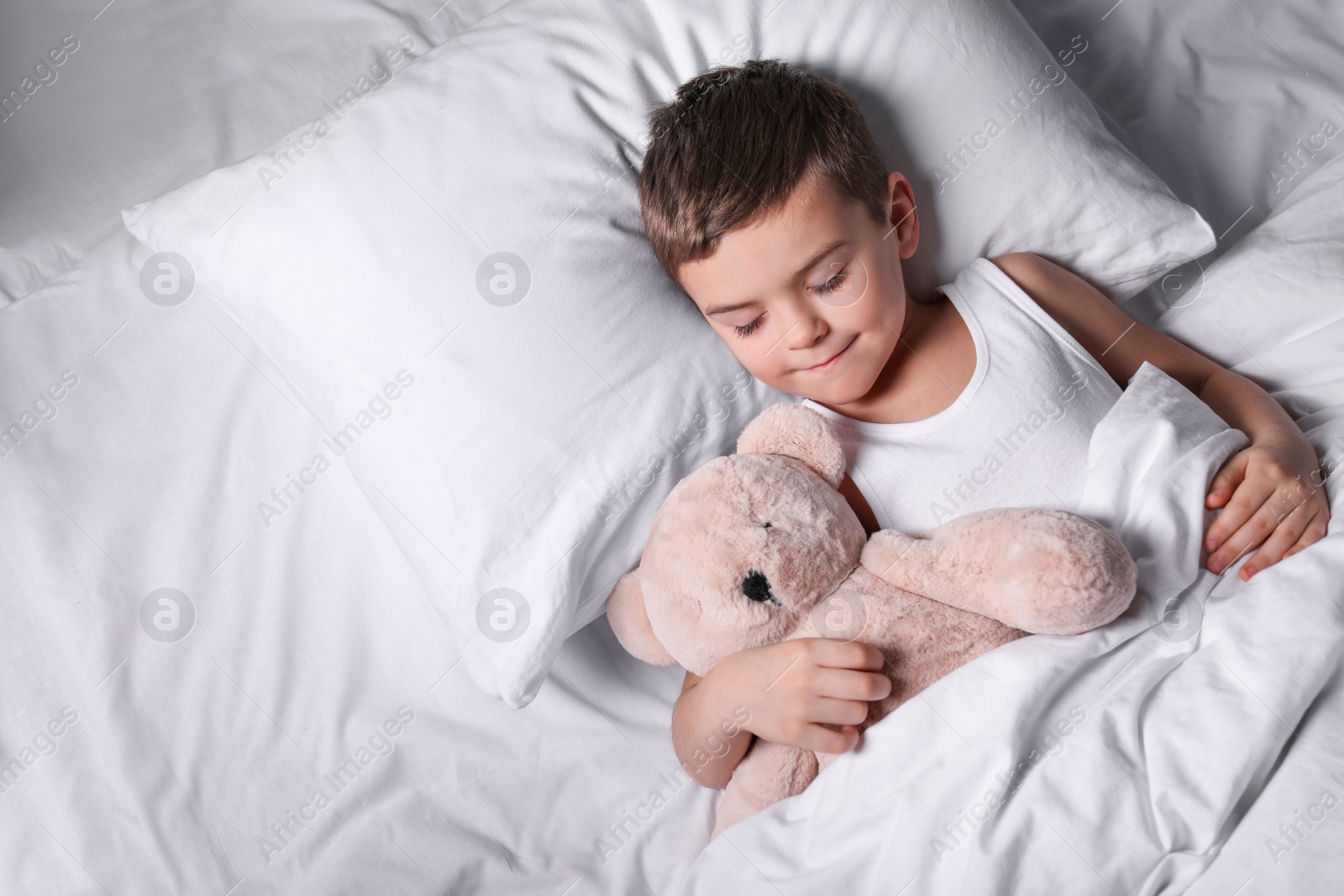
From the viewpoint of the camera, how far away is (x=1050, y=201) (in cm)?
112

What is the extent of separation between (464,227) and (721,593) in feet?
1.50

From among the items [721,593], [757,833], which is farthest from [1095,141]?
[757,833]

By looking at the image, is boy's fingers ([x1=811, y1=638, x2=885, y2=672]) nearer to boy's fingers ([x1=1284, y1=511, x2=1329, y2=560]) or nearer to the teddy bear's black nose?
the teddy bear's black nose

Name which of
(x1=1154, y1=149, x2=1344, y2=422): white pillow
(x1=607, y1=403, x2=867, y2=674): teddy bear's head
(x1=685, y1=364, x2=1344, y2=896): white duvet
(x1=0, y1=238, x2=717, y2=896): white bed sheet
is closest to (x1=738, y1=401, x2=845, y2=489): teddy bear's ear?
(x1=607, y1=403, x2=867, y2=674): teddy bear's head

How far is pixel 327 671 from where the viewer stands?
107 centimetres

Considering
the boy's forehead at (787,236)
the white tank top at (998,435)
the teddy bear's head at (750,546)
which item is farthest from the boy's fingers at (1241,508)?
the boy's forehead at (787,236)

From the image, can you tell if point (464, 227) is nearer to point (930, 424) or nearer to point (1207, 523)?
point (930, 424)

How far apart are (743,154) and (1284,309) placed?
2.27ft

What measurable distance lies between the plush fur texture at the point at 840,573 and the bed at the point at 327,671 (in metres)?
0.05

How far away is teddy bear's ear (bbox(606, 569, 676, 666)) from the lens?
955mm

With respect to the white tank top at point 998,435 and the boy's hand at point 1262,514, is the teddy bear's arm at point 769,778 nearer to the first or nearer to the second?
the white tank top at point 998,435

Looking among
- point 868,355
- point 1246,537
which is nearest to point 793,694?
point 868,355

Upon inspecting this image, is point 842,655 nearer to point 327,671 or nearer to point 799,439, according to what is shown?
point 799,439

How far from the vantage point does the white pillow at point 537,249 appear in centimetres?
96
